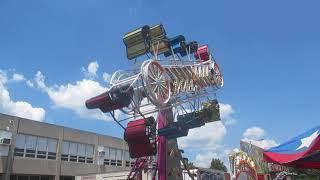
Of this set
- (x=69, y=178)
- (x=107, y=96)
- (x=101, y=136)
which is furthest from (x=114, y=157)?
(x=107, y=96)

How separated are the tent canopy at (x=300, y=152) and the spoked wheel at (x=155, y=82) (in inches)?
286

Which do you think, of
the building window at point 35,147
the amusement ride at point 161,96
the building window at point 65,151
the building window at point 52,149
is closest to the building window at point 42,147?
the building window at point 35,147

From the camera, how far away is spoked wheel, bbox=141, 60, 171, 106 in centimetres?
1881

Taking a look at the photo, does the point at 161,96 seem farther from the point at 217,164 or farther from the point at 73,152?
the point at 217,164

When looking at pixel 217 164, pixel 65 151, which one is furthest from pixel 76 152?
pixel 217 164

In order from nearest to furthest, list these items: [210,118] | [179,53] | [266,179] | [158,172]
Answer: [158,172]
[210,118]
[179,53]
[266,179]

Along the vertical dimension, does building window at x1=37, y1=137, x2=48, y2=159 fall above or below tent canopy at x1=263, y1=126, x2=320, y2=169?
above

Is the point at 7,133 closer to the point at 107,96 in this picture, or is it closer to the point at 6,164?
the point at 6,164

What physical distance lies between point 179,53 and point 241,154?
38.2 ft

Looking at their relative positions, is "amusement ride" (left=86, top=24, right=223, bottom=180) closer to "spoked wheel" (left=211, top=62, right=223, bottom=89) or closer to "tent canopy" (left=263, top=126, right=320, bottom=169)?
"spoked wheel" (left=211, top=62, right=223, bottom=89)

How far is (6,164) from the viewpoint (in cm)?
4222

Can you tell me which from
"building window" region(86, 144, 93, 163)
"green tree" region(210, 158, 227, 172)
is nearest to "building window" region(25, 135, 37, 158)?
"building window" region(86, 144, 93, 163)

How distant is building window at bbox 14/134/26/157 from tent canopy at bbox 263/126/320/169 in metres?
35.8

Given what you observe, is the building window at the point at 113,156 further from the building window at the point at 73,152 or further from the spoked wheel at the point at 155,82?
the spoked wheel at the point at 155,82
